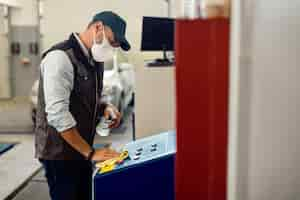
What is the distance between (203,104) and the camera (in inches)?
26.4

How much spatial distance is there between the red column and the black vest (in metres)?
1.03

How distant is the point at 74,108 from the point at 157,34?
155 centimetres

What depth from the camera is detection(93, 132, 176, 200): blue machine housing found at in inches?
45.4

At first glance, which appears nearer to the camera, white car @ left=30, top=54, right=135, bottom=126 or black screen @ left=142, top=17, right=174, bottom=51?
black screen @ left=142, top=17, right=174, bottom=51

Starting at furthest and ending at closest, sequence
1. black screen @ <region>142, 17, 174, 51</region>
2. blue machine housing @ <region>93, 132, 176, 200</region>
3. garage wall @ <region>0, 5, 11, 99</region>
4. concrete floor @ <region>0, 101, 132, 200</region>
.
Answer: garage wall @ <region>0, 5, 11, 99</region> < concrete floor @ <region>0, 101, 132, 200</region> < black screen @ <region>142, 17, 174, 51</region> < blue machine housing @ <region>93, 132, 176, 200</region>

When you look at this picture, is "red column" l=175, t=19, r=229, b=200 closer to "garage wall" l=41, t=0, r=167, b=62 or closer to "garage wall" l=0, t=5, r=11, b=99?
"garage wall" l=41, t=0, r=167, b=62

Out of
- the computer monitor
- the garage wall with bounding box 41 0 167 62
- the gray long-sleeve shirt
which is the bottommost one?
the gray long-sleeve shirt

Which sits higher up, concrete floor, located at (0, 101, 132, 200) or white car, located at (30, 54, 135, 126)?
white car, located at (30, 54, 135, 126)

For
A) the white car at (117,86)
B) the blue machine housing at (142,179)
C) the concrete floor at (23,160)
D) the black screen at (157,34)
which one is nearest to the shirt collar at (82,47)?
the blue machine housing at (142,179)

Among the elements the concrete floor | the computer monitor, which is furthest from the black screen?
the concrete floor

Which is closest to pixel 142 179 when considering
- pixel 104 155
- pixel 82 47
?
pixel 104 155

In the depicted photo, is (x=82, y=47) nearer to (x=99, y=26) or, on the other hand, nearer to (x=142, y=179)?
(x=99, y=26)

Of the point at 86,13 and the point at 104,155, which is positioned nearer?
the point at 104,155

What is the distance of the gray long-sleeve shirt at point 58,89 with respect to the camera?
1.52 metres
